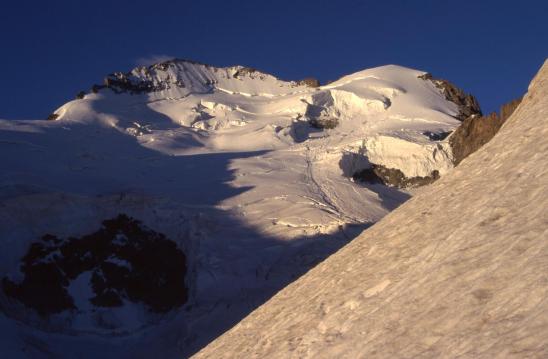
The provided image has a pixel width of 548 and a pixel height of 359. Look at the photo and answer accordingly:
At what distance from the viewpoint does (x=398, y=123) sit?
4859 centimetres

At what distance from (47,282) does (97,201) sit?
17.8ft

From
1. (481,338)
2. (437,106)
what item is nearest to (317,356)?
(481,338)

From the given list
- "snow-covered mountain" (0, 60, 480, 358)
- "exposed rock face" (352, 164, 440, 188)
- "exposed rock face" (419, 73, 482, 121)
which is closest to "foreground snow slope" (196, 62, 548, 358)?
"snow-covered mountain" (0, 60, 480, 358)

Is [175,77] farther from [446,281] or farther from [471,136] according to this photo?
[446,281]

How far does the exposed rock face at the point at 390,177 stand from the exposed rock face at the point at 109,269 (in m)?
13.3

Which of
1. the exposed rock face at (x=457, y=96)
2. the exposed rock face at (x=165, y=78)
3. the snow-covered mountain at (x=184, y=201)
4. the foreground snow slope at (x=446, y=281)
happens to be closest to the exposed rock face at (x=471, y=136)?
the snow-covered mountain at (x=184, y=201)

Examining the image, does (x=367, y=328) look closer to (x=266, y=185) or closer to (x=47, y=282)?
(x=47, y=282)

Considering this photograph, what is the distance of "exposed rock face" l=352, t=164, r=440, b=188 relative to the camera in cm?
4192

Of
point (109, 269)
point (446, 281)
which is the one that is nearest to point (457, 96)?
point (109, 269)

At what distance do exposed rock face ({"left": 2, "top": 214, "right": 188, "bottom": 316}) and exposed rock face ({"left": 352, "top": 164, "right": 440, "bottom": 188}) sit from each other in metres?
13.3

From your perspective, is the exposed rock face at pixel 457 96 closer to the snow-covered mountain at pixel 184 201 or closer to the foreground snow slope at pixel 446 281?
the snow-covered mountain at pixel 184 201

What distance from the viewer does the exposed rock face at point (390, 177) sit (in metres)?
41.9

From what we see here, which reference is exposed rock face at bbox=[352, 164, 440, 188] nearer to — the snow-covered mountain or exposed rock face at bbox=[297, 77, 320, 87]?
the snow-covered mountain

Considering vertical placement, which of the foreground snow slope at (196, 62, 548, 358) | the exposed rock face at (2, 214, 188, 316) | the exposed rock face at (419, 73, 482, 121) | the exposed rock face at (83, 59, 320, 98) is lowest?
the foreground snow slope at (196, 62, 548, 358)
